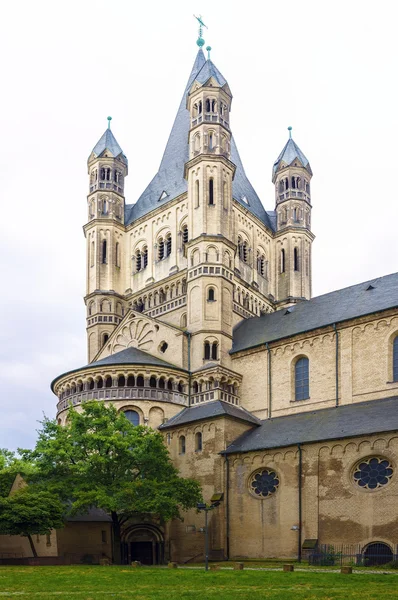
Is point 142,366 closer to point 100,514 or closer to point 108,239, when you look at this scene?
point 100,514

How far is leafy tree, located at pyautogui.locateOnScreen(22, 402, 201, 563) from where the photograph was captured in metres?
46.7

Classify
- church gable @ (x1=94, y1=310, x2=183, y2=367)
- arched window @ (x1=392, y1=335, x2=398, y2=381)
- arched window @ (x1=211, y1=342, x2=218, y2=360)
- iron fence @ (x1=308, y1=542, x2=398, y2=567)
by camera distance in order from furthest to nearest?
church gable @ (x1=94, y1=310, x2=183, y2=367), arched window @ (x1=211, y1=342, x2=218, y2=360), arched window @ (x1=392, y1=335, x2=398, y2=381), iron fence @ (x1=308, y1=542, x2=398, y2=567)

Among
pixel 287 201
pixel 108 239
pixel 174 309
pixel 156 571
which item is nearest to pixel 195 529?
pixel 156 571

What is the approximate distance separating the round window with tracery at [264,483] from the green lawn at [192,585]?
1389 cm

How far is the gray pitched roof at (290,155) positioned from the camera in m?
82.3

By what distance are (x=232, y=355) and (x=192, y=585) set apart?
33228 mm

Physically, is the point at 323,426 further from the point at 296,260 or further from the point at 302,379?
the point at 296,260

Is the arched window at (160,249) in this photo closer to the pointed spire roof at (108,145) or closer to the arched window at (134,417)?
the pointed spire roof at (108,145)

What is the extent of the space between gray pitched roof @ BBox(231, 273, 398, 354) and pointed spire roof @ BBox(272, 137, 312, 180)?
23381 mm

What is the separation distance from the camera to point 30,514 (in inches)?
1745

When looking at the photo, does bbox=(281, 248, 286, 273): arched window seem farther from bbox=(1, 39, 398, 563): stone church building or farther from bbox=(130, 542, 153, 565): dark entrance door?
bbox=(130, 542, 153, 565): dark entrance door

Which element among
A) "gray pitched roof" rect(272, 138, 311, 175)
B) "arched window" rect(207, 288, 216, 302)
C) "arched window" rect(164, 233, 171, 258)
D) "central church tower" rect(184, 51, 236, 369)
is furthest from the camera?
"gray pitched roof" rect(272, 138, 311, 175)

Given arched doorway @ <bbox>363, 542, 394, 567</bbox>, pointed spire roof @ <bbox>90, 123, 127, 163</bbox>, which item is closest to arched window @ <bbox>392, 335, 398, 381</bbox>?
arched doorway @ <bbox>363, 542, 394, 567</bbox>

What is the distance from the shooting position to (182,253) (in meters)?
71.5
